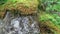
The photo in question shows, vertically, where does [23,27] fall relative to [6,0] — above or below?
below

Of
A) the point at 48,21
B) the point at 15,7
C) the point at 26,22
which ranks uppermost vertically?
the point at 15,7

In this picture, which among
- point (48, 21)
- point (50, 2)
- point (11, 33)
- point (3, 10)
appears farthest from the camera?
point (50, 2)

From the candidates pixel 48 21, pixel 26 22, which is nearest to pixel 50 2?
pixel 48 21

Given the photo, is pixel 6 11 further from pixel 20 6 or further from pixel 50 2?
pixel 50 2

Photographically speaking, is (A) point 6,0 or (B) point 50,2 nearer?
(A) point 6,0

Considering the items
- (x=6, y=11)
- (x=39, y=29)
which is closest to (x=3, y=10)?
(x=6, y=11)

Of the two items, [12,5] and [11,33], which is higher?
[12,5]

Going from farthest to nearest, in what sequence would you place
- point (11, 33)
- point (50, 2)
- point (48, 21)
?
1. point (50, 2)
2. point (48, 21)
3. point (11, 33)

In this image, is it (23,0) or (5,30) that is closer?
(5,30)

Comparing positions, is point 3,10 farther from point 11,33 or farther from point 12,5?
point 11,33
